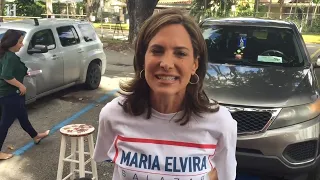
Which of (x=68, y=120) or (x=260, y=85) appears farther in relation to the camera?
(x=68, y=120)

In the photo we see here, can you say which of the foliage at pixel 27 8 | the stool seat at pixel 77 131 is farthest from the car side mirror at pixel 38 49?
the foliage at pixel 27 8

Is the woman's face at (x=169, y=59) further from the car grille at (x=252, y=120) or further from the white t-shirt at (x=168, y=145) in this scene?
the car grille at (x=252, y=120)

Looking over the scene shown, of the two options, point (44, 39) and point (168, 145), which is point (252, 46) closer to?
point (168, 145)

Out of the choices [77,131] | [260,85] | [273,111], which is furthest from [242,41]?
[77,131]

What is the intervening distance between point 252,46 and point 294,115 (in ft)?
5.50

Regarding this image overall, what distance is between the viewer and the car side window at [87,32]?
320 inches

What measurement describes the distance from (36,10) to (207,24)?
29992mm

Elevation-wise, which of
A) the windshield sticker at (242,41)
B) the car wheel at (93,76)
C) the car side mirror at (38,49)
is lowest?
the car wheel at (93,76)

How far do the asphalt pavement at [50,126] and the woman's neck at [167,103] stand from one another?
2.36 ft

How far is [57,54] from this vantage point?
7.00 metres

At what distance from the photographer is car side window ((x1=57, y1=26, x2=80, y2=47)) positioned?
731 centimetres

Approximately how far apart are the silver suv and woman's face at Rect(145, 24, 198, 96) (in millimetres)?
5042

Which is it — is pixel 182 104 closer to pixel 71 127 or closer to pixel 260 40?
pixel 71 127

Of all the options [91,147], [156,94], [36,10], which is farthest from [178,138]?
[36,10]
